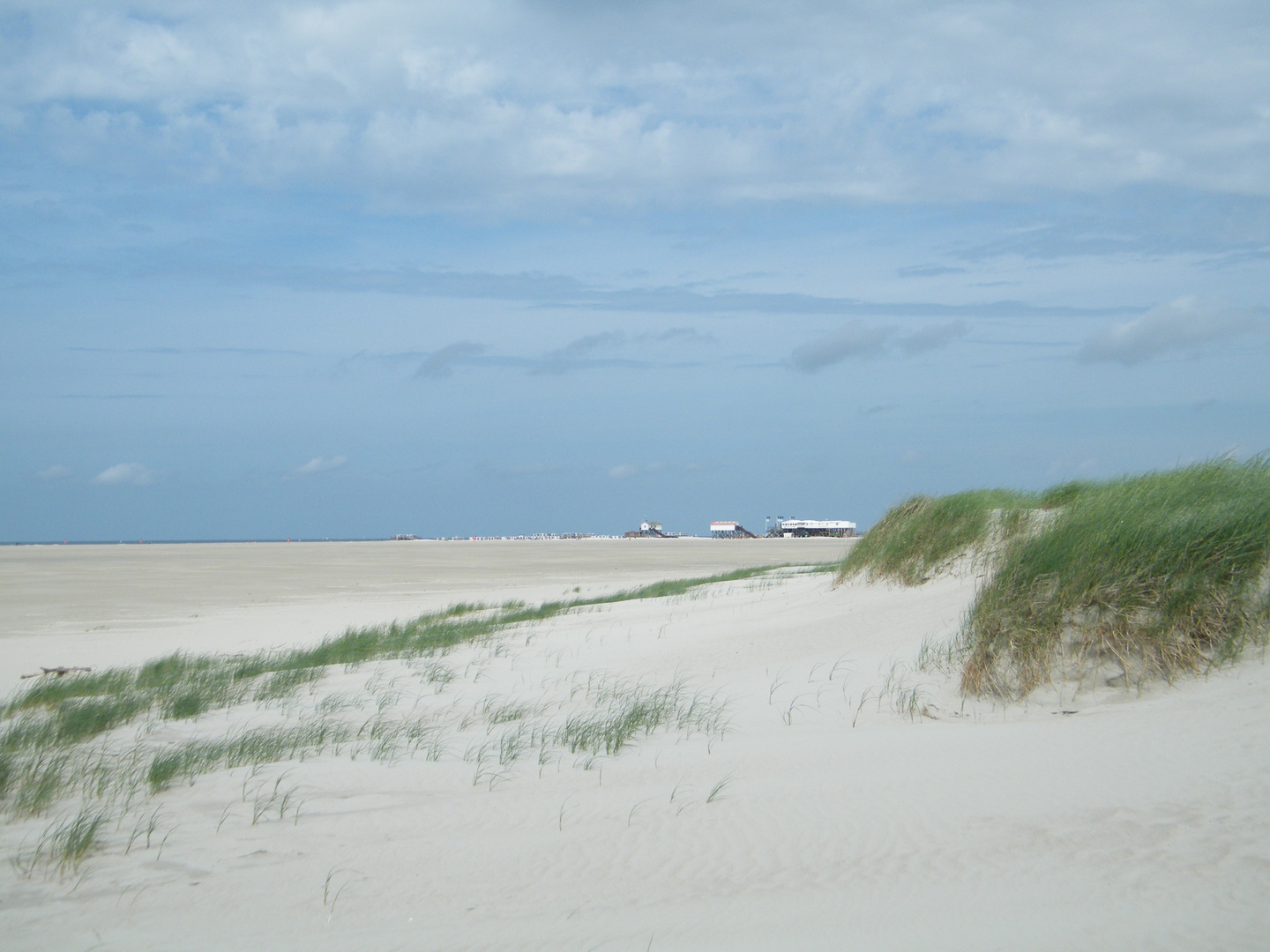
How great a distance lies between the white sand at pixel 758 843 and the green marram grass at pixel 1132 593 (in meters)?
0.36

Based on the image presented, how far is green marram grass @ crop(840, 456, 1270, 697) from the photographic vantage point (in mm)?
7059

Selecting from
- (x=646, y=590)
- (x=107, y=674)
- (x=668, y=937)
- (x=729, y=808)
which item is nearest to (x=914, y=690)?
(x=729, y=808)

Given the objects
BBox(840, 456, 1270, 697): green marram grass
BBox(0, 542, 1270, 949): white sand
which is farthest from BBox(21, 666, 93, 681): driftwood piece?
BBox(840, 456, 1270, 697): green marram grass

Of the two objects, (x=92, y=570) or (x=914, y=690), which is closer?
(x=914, y=690)

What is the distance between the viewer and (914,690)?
25.6ft

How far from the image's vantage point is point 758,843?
4.93m

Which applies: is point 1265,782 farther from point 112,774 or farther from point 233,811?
point 112,774

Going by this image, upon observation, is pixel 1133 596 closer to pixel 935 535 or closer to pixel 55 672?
pixel 935 535

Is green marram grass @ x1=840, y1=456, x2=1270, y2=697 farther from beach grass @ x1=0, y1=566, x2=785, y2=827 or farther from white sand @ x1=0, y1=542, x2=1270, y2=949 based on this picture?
beach grass @ x1=0, y1=566, x2=785, y2=827

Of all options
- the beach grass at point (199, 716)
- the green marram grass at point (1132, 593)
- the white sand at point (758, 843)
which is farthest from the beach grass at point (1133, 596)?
the beach grass at point (199, 716)

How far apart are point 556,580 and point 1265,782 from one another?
31.9m

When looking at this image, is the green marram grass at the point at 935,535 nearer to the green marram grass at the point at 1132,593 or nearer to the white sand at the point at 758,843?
the green marram grass at the point at 1132,593

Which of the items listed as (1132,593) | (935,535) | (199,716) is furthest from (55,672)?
(1132,593)

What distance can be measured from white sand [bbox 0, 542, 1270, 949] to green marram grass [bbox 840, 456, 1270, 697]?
361 millimetres
